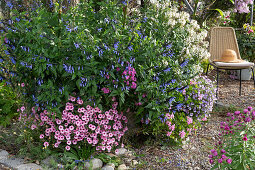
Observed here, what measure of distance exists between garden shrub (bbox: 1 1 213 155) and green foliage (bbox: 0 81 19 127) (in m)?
0.57

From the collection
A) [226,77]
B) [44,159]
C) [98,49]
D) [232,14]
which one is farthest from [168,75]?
[232,14]

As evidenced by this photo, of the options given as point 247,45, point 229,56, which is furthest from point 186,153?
point 247,45

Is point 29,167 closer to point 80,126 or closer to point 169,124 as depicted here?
point 80,126

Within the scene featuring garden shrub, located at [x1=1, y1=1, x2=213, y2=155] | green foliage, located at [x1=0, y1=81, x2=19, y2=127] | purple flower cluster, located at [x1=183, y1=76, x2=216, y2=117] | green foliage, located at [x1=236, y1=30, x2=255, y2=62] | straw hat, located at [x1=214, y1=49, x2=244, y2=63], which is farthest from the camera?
green foliage, located at [x1=236, y1=30, x2=255, y2=62]

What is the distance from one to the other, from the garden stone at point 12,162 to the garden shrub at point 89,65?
1.24ft

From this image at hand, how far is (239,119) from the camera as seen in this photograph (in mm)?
1931

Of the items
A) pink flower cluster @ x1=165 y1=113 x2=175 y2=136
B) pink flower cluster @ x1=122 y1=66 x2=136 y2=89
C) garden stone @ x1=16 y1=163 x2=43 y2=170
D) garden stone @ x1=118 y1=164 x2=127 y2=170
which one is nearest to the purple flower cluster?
pink flower cluster @ x1=165 y1=113 x2=175 y2=136

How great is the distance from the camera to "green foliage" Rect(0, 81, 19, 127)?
2.93 m

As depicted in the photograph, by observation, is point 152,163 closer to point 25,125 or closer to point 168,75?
point 168,75

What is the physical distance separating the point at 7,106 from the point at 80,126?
117 centimetres

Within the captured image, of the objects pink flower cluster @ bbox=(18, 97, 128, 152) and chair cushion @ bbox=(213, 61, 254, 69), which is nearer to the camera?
pink flower cluster @ bbox=(18, 97, 128, 152)

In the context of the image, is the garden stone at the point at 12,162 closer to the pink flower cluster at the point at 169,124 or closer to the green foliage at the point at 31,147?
the green foliage at the point at 31,147

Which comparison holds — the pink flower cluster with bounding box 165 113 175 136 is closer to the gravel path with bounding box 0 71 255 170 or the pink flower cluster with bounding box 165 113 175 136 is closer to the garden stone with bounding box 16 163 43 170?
the gravel path with bounding box 0 71 255 170

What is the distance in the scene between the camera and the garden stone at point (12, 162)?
7.37 ft
